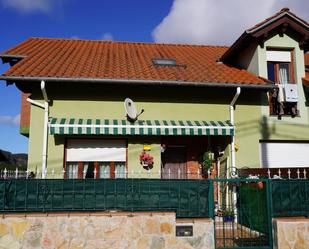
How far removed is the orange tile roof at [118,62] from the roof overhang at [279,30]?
4.77ft

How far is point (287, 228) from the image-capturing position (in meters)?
9.19

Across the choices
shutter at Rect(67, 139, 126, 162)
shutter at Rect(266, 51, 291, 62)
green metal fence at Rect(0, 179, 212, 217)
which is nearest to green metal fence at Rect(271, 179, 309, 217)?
green metal fence at Rect(0, 179, 212, 217)

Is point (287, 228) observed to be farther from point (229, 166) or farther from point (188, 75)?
point (188, 75)

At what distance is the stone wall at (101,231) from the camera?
8.44 m

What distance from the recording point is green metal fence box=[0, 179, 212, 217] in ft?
28.7

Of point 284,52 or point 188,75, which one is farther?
point 284,52

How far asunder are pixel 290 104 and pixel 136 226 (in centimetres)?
904

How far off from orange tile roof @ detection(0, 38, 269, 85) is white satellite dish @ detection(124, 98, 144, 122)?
2.97ft

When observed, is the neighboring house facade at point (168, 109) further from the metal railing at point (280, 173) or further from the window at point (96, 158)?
the metal railing at point (280, 173)

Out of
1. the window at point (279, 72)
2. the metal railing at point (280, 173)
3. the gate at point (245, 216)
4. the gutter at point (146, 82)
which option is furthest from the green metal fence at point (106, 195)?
the window at point (279, 72)

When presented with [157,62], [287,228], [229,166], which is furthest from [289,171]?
[157,62]

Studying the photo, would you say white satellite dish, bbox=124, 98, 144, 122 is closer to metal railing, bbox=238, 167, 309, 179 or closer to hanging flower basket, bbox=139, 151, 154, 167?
hanging flower basket, bbox=139, 151, 154, 167

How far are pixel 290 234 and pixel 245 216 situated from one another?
193 cm

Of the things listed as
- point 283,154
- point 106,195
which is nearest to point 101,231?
point 106,195
